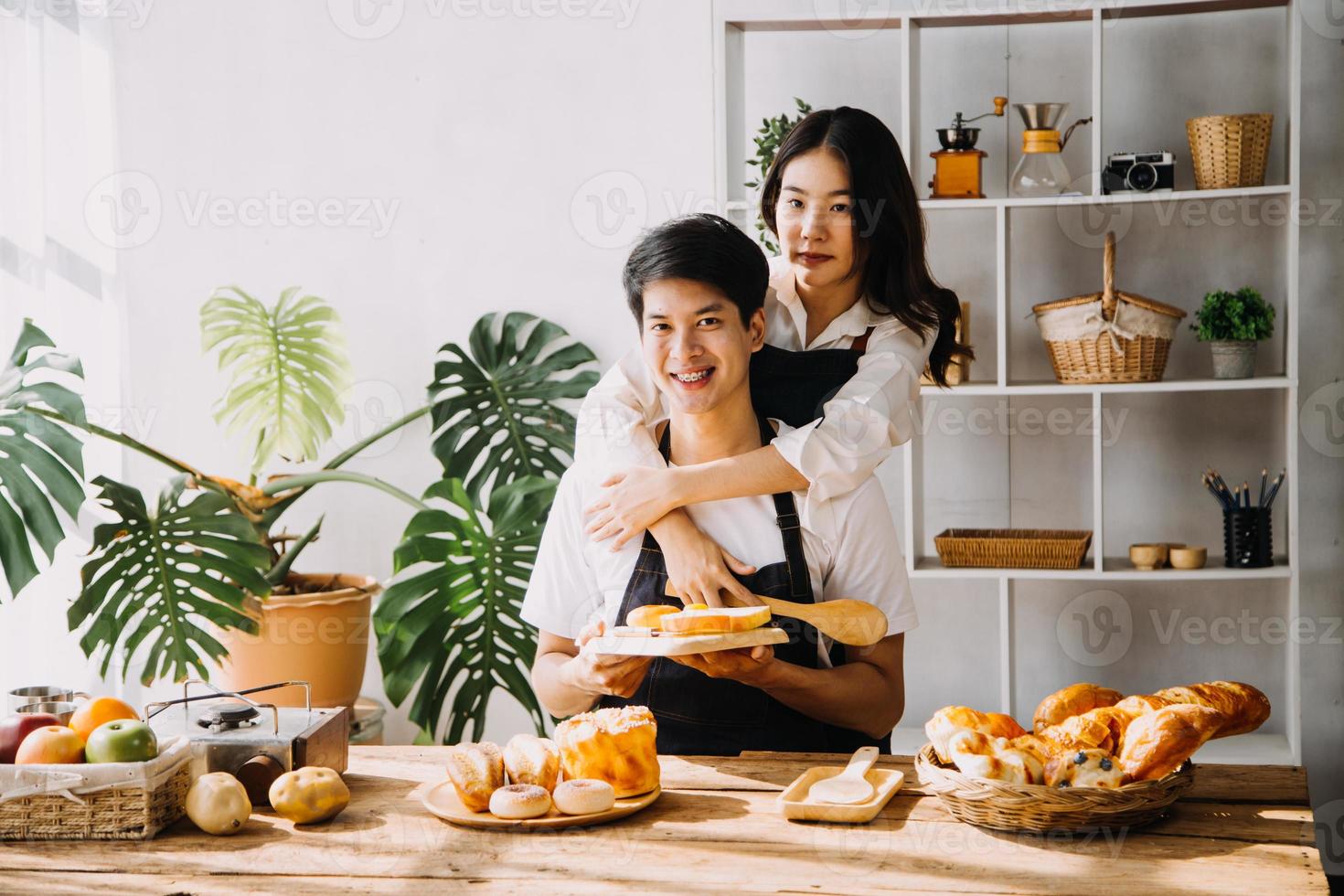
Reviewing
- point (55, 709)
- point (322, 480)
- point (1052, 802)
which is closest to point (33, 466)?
point (322, 480)

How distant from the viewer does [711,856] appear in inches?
52.9

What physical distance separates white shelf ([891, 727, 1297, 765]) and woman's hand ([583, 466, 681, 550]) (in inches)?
58.7

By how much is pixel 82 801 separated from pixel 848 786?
0.86m

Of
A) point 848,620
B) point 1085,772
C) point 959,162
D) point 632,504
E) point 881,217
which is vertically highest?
point 959,162

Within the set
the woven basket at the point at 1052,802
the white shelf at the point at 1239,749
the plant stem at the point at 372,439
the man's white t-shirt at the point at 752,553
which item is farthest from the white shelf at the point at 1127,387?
the woven basket at the point at 1052,802

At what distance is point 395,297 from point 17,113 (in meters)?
1.09

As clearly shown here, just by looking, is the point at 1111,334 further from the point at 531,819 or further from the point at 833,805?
the point at 531,819

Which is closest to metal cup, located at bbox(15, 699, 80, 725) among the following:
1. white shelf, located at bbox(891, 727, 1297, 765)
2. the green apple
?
the green apple

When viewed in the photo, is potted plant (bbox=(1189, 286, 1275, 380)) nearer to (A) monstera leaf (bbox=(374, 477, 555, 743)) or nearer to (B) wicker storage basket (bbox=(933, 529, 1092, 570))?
(B) wicker storage basket (bbox=(933, 529, 1092, 570))

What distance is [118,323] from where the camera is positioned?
3.81 meters

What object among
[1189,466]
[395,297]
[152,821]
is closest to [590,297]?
[395,297]

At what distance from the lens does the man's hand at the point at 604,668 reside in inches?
65.1

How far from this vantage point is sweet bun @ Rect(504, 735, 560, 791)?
4.79ft

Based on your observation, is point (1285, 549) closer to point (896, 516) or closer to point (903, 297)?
point (896, 516)
